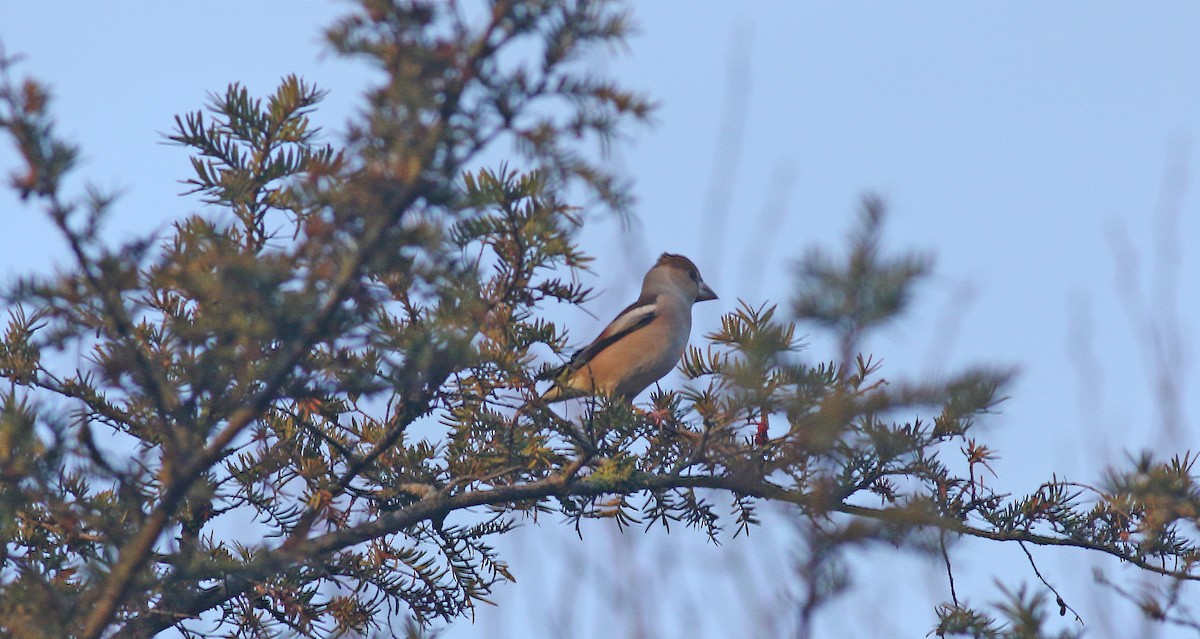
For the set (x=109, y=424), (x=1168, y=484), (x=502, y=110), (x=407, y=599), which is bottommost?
(x=1168, y=484)

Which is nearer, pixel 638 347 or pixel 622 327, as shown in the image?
pixel 638 347

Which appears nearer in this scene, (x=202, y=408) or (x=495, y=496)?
(x=202, y=408)

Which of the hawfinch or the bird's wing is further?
the bird's wing

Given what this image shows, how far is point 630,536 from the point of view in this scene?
176 inches

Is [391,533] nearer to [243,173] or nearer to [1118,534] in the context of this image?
[243,173]

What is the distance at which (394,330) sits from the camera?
10.5 feet

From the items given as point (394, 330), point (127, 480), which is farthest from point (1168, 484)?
point (127, 480)

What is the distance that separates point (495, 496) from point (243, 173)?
4.42 feet

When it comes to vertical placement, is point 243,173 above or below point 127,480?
above

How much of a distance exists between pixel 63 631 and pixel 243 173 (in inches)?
58.1

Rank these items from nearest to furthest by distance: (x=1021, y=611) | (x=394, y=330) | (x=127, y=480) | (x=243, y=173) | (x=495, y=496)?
(x=1021, y=611) < (x=127, y=480) < (x=394, y=330) < (x=243, y=173) < (x=495, y=496)

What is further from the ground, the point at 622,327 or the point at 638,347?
the point at 622,327

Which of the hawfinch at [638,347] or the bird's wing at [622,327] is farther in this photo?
the bird's wing at [622,327]

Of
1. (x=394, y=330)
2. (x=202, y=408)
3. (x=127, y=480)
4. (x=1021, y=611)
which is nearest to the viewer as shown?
(x=1021, y=611)
